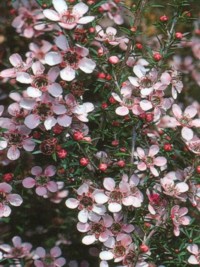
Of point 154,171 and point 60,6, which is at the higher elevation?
point 60,6

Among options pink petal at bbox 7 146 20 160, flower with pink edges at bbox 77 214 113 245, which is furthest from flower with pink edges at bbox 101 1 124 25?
flower with pink edges at bbox 77 214 113 245

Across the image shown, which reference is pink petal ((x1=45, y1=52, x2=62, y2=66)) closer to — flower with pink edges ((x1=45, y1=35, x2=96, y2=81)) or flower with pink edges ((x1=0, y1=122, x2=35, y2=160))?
flower with pink edges ((x1=45, y1=35, x2=96, y2=81))

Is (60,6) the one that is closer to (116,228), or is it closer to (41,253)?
(116,228)

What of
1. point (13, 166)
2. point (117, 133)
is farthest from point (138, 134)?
point (13, 166)

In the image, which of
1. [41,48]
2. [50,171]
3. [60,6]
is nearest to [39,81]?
[60,6]

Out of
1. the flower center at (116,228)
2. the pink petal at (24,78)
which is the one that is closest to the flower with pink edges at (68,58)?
the pink petal at (24,78)

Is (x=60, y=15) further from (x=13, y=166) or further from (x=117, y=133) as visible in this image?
(x=13, y=166)
